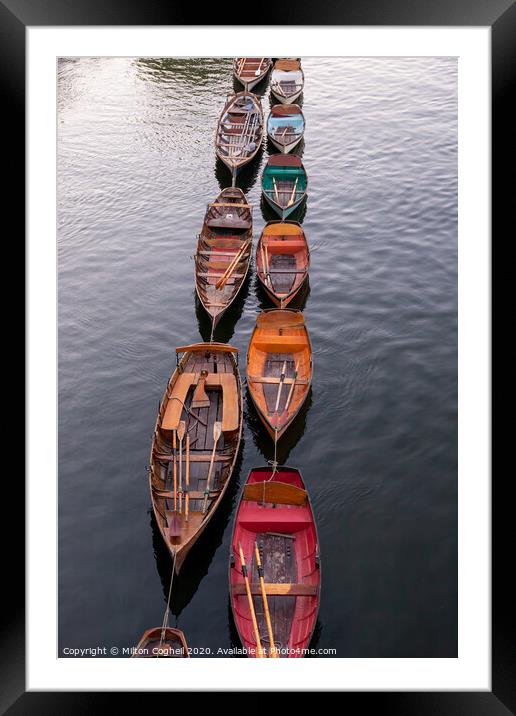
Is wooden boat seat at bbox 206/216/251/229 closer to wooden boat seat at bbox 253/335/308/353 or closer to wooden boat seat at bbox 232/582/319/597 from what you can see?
wooden boat seat at bbox 253/335/308/353

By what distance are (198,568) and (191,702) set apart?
1245cm

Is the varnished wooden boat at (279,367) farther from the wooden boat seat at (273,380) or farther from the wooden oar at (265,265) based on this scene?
the wooden oar at (265,265)

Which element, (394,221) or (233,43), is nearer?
(233,43)

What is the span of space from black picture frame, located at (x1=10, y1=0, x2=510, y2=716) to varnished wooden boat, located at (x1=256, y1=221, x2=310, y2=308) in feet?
66.2

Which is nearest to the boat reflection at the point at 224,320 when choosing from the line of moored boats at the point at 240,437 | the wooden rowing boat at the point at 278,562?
the line of moored boats at the point at 240,437

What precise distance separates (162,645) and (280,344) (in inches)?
486

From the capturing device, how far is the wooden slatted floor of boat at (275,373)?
22594 millimetres

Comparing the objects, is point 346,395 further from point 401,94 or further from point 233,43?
point 401,94

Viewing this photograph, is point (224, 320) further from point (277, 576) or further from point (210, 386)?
point (277, 576)

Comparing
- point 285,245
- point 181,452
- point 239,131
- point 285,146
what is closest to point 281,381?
point 181,452

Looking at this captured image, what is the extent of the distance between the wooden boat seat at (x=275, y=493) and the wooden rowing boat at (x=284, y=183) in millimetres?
18182
